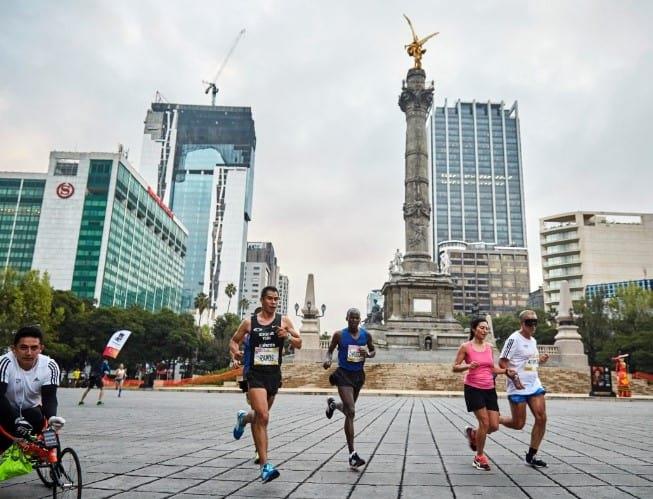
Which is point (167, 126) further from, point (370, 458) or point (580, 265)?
point (370, 458)

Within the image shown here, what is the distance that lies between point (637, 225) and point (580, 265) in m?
14.1

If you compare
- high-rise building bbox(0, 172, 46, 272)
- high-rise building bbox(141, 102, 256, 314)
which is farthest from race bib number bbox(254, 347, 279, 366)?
high-rise building bbox(141, 102, 256, 314)

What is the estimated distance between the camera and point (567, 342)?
36.7m

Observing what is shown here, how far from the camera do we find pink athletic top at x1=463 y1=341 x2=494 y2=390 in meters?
6.35

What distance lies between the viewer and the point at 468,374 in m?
6.50

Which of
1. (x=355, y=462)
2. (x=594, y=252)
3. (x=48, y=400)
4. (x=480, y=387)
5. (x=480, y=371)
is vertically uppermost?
(x=594, y=252)

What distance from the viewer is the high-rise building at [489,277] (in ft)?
470

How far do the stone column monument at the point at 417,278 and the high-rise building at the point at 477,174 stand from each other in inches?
5278

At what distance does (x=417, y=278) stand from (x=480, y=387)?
36.9 meters

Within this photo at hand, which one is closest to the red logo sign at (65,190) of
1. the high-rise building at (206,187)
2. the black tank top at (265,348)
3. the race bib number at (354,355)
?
the high-rise building at (206,187)

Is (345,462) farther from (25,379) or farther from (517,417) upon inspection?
(25,379)

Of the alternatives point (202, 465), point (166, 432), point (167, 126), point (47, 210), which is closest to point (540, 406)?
point (202, 465)

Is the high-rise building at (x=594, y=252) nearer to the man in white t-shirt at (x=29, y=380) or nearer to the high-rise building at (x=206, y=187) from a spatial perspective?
the man in white t-shirt at (x=29, y=380)

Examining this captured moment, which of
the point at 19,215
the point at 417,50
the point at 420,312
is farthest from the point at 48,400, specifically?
the point at 19,215
